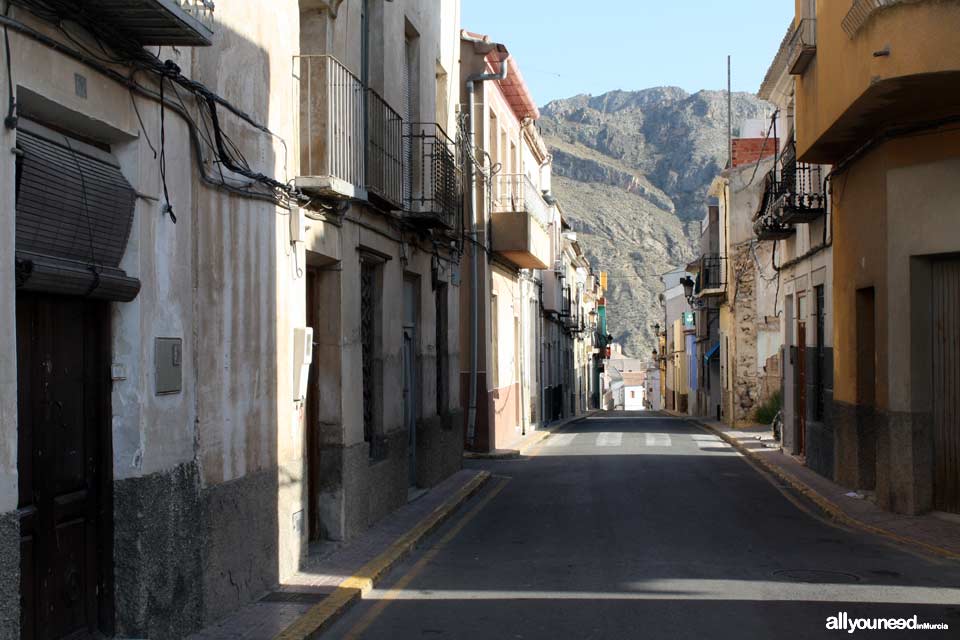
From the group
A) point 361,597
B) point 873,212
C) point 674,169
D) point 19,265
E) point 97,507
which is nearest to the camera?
point 19,265

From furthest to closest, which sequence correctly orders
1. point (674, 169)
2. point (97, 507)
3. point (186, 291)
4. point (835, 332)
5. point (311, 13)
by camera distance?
point (674, 169) → point (835, 332) → point (311, 13) → point (186, 291) → point (97, 507)

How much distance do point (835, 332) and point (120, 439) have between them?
12.4 meters

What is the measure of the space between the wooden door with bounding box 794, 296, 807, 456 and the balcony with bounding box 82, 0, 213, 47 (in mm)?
15087

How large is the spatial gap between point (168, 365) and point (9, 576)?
7.32 ft

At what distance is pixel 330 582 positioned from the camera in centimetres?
924

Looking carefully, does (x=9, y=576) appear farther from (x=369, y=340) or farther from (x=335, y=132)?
(x=369, y=340)

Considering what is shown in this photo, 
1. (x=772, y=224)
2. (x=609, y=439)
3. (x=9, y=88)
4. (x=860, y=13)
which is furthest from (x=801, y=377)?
(x=9, y=88)

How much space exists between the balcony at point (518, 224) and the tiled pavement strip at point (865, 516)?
6.86 meters

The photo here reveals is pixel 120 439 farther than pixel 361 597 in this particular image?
No

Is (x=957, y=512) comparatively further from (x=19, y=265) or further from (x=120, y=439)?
(x=19, y=265)

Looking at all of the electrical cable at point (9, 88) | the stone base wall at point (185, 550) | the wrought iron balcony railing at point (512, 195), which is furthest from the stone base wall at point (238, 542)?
the wrought iron balcony railing at point (512, 195)

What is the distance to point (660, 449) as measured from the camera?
23.7 metres

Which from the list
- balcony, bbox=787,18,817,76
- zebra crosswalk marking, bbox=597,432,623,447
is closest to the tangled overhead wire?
balcony, bbox=787,18,817,76

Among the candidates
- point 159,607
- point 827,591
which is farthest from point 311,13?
point 827,591
